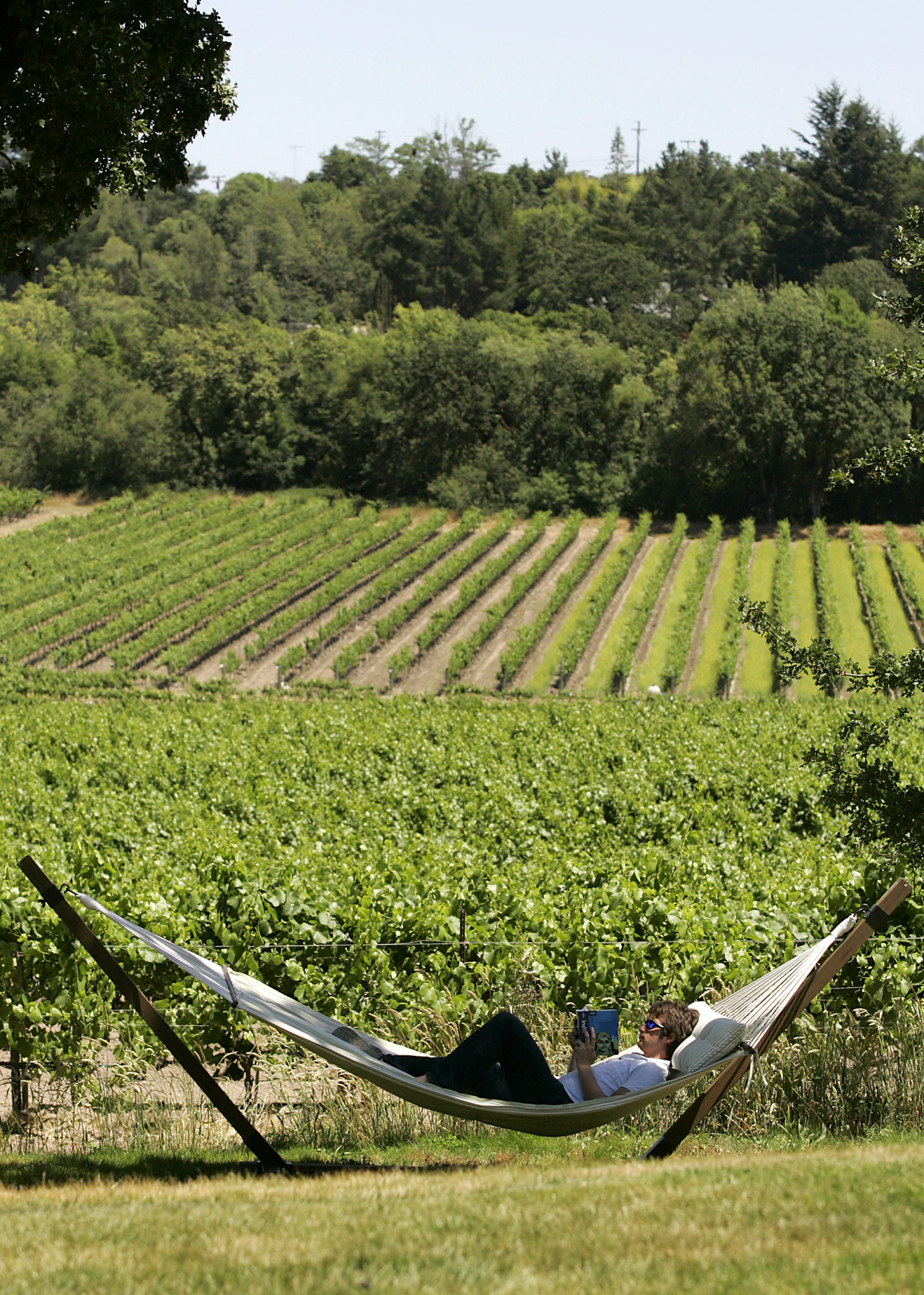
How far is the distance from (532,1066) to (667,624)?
34.6 meters

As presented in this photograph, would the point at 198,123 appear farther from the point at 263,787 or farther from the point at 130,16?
the point at 263,787

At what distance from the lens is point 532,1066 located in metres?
5.69

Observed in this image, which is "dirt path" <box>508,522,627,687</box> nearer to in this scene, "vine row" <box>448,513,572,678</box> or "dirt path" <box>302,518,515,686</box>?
"vine row" <box>448,513,572,678</box>

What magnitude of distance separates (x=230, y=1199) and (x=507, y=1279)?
5.72 ft

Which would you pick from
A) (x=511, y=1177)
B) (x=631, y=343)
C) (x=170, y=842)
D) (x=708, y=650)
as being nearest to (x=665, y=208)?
A: (x=631, y=343)

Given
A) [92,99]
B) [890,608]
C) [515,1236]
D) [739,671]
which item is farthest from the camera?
[890,608]

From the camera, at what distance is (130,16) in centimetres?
783

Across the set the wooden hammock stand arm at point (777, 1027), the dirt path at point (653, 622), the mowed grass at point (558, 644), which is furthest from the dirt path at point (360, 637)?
the wooden hammock stand arm at point (777, 1027)

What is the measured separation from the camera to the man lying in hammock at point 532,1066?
5.66 meters

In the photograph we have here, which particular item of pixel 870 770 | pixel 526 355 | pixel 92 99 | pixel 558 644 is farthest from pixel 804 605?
Result: pixel 92 99

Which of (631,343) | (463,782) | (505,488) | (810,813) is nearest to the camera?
(810,813)

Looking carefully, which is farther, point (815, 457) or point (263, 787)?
point (815, 457)

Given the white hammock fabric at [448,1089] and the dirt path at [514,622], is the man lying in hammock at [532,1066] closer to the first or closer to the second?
the white hammock fabric at [448,1089]

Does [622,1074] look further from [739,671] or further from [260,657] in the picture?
[260,657]
